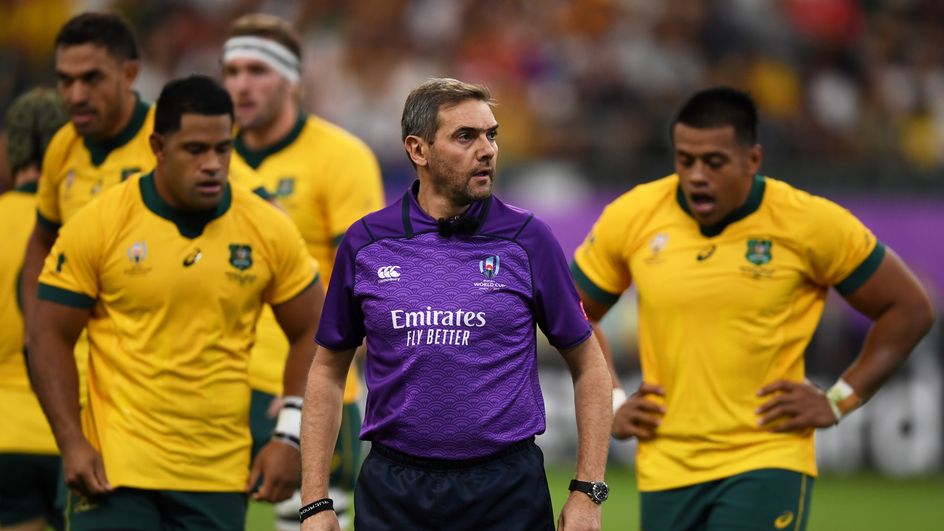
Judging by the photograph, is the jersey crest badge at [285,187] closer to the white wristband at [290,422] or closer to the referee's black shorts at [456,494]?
the white wristband at [290,422]

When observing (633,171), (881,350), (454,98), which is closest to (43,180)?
(454,98)

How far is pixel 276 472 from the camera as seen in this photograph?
7.10 meters

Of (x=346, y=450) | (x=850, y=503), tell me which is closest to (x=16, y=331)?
(x=346, y=450)

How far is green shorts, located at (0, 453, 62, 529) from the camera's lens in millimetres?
8648

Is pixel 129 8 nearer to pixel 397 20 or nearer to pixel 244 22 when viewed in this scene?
pixel 397 20

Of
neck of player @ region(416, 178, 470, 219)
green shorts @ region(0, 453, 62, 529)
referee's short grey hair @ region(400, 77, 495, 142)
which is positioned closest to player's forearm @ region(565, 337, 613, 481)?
neck of player @ region(416, 178, 470, 219)

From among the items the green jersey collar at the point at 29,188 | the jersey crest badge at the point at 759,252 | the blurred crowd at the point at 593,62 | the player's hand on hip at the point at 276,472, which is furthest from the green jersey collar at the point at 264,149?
the blurred crowd at the point at 593,62

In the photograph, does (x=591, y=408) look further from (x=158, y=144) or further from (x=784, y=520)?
(x=158, y=144)

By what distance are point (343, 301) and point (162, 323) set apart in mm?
1294

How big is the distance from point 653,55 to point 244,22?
31.2ft

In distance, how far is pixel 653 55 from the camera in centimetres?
1839

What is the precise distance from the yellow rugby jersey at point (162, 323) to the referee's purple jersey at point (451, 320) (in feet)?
3.86

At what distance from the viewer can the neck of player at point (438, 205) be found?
234 inches

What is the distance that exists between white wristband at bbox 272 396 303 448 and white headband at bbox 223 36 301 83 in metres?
2.76
